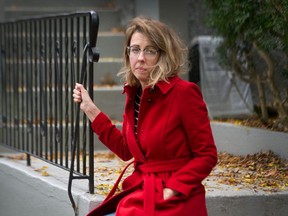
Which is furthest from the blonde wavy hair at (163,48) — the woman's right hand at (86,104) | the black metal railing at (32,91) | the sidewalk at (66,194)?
the black metal railing at (32,91)

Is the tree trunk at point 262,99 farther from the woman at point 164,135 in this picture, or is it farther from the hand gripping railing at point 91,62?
the woman at point 164,135

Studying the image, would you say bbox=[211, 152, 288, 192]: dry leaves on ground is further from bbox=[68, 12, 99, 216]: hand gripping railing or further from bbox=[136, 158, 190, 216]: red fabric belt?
bbox=[136, 158, 190, 216]: red fabric belt

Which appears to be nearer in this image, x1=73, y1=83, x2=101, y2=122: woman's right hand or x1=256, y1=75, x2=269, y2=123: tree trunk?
x1=73, y1=83, x2=101, y2=122: woman's right hand

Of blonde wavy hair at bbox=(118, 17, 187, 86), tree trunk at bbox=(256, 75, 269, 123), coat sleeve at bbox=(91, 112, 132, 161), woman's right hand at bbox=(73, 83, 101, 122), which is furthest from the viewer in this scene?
tree trunk at bbox=(256, 75, 269, 123)

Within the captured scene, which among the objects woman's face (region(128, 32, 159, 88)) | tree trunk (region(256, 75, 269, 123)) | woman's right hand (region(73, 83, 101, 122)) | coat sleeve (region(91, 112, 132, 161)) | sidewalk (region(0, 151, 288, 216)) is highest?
woman's face (region(128, 32, 159, 88))

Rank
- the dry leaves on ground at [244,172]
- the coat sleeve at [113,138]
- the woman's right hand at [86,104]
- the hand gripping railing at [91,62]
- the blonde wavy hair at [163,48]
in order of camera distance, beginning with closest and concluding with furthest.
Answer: the blonde wavy hair at [163,48] → the coat sleeve at [113,138] → the woman's right hand at [86,104] → the hand gripping railing at [91,62] → the dry leaves on ground at [244,172]

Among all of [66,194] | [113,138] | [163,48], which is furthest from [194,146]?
[66,194]

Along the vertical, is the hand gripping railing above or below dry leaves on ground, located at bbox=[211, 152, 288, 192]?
above

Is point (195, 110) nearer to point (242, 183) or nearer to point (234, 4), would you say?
point (242, 183)

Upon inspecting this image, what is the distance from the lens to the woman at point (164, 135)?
3670mm

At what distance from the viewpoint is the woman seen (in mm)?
3670

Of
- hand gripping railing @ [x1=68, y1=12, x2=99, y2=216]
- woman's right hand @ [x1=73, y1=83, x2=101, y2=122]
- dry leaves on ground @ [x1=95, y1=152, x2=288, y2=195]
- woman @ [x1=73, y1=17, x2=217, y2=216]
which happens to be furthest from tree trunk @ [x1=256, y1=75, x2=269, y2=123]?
woman @ [x1=73, y1=17, x2=217, y2=216]

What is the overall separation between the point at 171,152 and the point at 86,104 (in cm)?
80

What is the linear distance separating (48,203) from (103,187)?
669 millimetres
